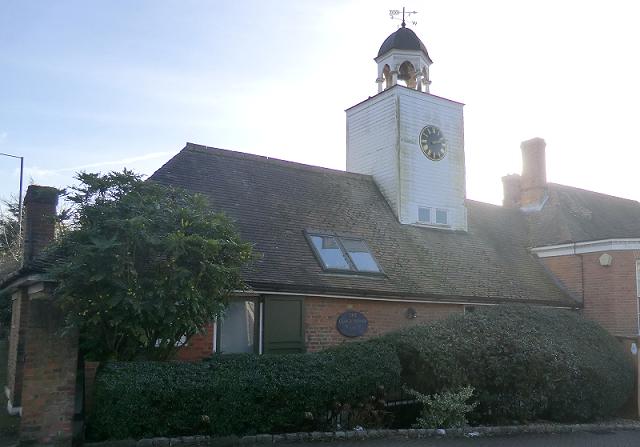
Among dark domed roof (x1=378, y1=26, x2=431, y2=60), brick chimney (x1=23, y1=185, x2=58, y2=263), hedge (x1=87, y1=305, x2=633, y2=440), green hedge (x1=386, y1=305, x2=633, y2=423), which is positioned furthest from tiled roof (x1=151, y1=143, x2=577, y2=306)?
dark domed roof (x1=378, y1=26, x2=431, y2=60)

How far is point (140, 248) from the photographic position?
924 cm

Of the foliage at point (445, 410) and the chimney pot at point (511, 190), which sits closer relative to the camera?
the foliage at point (445, 410)

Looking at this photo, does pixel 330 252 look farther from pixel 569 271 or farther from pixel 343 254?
pixel 569 271

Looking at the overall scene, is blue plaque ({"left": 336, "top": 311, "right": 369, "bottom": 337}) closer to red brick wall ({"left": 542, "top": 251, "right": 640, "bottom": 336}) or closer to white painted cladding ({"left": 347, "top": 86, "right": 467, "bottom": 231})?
white painted cladding ({"left": 347, "top": 86, "right": 467, "bottom": 231})

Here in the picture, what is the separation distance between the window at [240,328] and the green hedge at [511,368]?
9.48ft

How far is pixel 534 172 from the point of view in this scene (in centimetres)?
2241

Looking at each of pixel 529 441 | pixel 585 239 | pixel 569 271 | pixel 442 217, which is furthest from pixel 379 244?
pixel 529 441

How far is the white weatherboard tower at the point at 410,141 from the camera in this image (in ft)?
62.5

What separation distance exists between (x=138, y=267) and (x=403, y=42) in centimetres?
1423

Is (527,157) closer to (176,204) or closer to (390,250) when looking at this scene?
(390,250)

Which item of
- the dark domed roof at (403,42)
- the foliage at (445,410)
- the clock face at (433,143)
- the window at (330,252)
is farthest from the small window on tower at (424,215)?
the foliage at (445,410)

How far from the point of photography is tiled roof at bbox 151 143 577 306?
13.8 m

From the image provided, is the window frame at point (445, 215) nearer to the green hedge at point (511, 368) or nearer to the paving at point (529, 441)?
the green hedge at point (511, 368)

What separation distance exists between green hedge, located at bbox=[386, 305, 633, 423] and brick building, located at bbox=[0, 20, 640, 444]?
241cm
